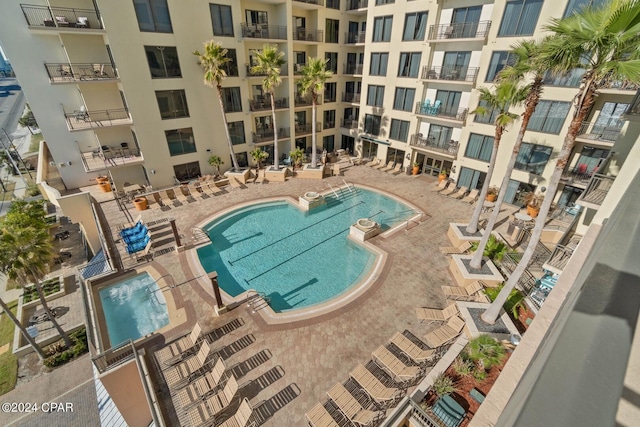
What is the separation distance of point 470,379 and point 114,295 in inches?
686

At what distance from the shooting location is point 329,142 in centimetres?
3706

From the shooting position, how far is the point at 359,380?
35.7ft

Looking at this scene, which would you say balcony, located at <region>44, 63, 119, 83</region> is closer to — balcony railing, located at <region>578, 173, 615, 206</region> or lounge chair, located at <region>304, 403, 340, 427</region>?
lounge chair, located at <region>304, 403, 340, 427</region>

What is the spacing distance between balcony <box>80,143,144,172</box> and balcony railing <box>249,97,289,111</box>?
10997 millimetres

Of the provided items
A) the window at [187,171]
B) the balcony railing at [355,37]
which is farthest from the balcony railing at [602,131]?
the window at [187,171]

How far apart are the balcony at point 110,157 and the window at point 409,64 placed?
24.2 meters

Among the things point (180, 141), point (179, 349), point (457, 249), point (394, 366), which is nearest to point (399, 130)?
point (457, 249)

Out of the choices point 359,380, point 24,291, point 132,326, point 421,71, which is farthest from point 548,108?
point 24,291

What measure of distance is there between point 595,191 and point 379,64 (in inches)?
891

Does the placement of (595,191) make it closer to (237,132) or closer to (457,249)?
(457,249)

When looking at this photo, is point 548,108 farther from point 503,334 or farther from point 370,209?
point 503,334

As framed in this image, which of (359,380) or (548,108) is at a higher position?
Result: (548,108)

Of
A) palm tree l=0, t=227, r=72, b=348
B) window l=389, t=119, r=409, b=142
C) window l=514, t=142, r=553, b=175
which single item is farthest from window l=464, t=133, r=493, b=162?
palm tree l=0, t=227, r=72, b=348

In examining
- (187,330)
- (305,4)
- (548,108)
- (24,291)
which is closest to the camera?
(187,330)
